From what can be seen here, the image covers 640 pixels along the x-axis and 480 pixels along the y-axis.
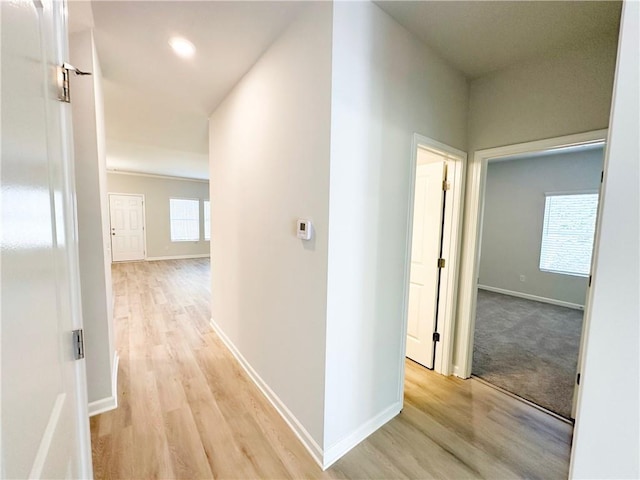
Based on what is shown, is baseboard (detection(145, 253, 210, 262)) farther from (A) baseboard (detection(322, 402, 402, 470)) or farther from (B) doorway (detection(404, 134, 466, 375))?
(A) baseboard (detection(322, 402, 402, 470))

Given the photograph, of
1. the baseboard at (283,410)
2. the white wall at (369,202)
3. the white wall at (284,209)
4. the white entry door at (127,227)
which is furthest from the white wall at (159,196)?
the white wall at (369,202)

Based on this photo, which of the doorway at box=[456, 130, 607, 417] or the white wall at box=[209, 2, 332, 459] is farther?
the doorway at box=[456, 130, 607, 417]

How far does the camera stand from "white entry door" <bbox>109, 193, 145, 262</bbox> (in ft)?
24.7

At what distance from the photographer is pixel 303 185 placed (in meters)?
1.65

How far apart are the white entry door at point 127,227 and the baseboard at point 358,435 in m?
8.34

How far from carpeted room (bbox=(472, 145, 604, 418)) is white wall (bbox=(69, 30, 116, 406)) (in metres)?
3.20

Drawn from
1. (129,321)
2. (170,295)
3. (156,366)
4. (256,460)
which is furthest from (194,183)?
(256,460)

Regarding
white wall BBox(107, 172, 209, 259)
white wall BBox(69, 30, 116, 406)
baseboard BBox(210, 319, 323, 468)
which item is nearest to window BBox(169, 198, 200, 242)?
white wall BBox(107, 172, 209, 259)

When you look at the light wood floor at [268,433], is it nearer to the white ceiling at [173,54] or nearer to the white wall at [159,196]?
the white ceiling at [173,54]

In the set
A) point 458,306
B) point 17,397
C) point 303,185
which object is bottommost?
point 458,306

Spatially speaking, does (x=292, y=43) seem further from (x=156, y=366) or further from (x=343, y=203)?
(x=156, y=366)

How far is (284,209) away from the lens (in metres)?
1.85

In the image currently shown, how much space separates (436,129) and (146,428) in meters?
2.98

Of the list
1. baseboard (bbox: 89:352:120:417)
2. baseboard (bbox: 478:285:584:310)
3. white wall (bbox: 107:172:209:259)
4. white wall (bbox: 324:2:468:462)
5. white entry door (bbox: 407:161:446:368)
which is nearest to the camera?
white wall (bbox: 324:2:468:462)
